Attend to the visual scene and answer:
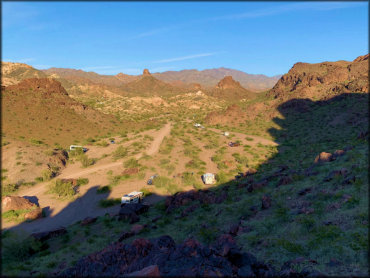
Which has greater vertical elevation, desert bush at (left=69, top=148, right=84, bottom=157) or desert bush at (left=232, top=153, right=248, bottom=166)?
desert bush at (left=69, top=148, right=84, bottom=157)

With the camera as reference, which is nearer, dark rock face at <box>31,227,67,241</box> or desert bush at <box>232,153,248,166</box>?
dark rock face at <box>31,227,67,241</box>

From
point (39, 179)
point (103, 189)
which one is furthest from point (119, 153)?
point (39, 179)

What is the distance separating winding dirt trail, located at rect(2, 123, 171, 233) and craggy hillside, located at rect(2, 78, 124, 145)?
13679 millimetres

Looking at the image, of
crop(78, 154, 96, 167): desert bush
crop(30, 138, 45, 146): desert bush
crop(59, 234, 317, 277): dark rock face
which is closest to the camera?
crop(59, 234, 317, 277): dark rock face

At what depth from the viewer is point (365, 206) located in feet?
28.5

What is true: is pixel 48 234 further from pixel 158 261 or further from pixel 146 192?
pixel 158 261

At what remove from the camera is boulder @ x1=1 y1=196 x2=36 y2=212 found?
1533 cm

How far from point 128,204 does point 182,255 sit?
10.6 meters

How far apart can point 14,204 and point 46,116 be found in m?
31.1

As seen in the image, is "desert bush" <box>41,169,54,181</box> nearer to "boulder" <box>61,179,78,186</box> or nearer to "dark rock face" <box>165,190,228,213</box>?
"boulder" <box>61,179,78,186</box>

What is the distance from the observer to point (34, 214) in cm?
1498

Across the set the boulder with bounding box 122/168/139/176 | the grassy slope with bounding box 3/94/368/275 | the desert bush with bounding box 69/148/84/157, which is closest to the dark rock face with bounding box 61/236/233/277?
the grassy slope with bounding box 3/94/368/275

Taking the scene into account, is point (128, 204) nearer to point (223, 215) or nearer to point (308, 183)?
point (223, 215)

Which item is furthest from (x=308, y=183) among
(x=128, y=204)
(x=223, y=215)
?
(x=128, y=204)
